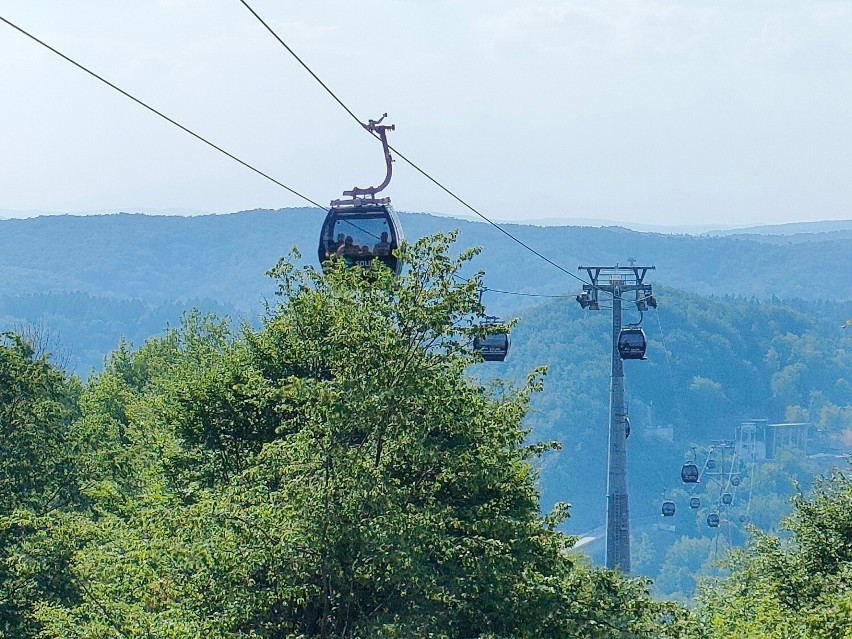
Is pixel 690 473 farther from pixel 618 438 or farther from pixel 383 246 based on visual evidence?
pixel 383 246

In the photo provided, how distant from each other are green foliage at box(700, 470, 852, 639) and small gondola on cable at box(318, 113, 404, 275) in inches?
333

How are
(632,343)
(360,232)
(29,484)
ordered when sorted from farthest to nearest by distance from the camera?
(632,343) < (29,484) < (360,232)

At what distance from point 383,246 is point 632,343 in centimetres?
1931

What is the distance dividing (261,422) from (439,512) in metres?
5.33

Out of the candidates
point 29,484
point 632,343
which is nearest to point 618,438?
point 632,343

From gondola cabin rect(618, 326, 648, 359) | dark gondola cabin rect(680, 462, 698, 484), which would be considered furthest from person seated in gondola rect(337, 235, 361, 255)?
dark gondola cabin rect(680, 462, 698, 484)

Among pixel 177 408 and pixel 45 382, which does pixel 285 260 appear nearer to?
pixel 177 408

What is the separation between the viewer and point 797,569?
84.2 feet

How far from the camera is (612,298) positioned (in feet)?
130

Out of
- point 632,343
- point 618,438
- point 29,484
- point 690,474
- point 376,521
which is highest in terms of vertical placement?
point 632,343

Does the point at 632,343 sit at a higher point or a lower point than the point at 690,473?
higher

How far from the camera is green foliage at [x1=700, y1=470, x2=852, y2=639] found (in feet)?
72.5

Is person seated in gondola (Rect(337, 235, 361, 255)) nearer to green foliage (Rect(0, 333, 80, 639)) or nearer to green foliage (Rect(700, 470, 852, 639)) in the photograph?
green foliage (Rect(0, 333, 80, 639))

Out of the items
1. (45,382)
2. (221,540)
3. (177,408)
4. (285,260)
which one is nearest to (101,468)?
(45,382)
